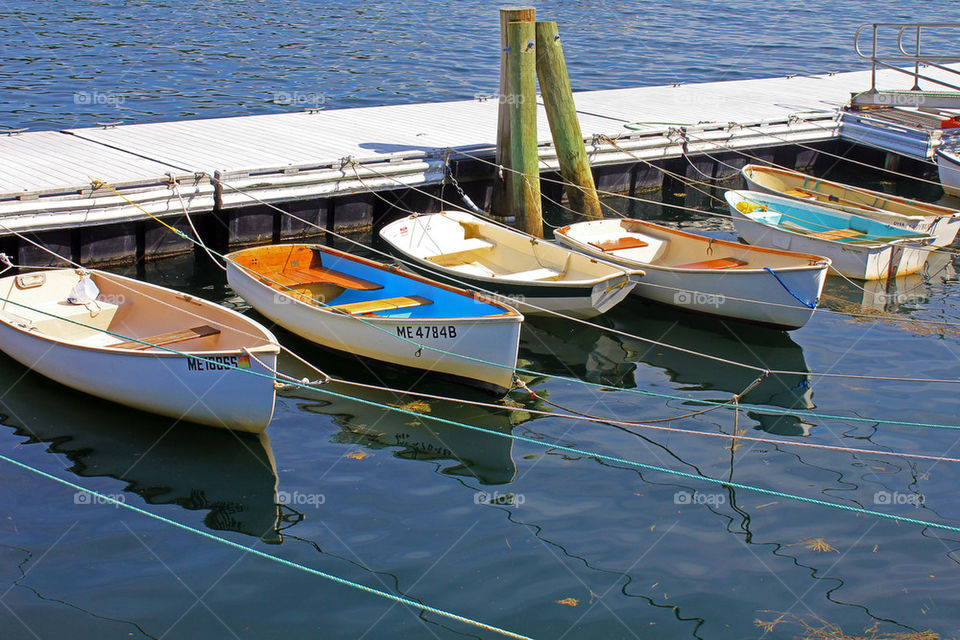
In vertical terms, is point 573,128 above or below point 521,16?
below

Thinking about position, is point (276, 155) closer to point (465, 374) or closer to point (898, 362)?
point (465, 374)

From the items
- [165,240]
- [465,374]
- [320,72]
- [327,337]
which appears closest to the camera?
[465,374]

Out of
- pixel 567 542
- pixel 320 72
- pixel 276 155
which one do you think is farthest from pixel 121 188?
pixel 320 72

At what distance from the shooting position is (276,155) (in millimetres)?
15492

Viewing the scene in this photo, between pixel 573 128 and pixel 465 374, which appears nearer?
pixel 465 374

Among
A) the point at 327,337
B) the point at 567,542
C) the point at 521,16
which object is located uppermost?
the point at 521,16

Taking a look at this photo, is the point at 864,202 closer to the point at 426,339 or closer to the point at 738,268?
the point at 738,268

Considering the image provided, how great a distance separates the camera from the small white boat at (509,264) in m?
12.0

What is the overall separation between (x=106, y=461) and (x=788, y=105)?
17.5m

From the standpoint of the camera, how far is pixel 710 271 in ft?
41.3

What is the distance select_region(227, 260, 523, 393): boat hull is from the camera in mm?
10344
